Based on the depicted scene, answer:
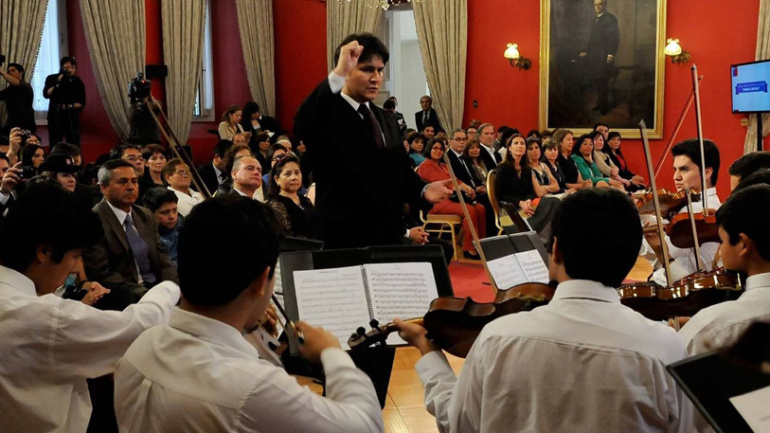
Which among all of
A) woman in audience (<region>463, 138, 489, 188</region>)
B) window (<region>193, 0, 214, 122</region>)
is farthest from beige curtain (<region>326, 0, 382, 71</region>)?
woman in audience (<region>463, 138, 489, 188</region>)

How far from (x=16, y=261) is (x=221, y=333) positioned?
92 cm

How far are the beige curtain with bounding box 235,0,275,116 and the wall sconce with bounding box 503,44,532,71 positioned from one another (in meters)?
3.46

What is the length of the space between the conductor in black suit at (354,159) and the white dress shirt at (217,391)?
5.48 ft

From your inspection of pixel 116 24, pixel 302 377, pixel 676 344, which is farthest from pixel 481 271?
pixel 676 344

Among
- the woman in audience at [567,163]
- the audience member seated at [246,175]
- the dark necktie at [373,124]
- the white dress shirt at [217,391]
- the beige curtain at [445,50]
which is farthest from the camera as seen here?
the beige curtain at [445,50]

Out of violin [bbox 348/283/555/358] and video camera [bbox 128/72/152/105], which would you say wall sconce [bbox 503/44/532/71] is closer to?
video camera [bbox 128/72/152/105]

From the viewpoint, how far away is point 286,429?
1.31 m

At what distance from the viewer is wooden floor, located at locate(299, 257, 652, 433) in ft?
11.9

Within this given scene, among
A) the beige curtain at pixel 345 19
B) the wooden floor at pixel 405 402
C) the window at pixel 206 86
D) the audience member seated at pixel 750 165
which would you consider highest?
the beige curtain at pixel 345 19

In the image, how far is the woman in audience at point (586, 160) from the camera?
994 centimetres

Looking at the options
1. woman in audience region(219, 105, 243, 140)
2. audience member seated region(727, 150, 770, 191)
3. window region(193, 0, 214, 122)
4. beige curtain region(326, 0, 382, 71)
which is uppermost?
beige curtain region(326, 0, 382, 71)

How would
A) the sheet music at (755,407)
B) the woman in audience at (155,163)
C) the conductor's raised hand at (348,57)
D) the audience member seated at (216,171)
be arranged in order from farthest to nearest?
the audience member seated at (216,171)
the woman in audience at (155,163)
the conductor's raised hand at (348,57)
the sheet music at (755,407)

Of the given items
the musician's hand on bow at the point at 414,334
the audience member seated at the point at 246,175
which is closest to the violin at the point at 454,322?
the musician's hand on bow at the point at 414,334

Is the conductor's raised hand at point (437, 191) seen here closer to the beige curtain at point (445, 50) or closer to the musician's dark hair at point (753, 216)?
the musician's dark hair at point (753, 216)
